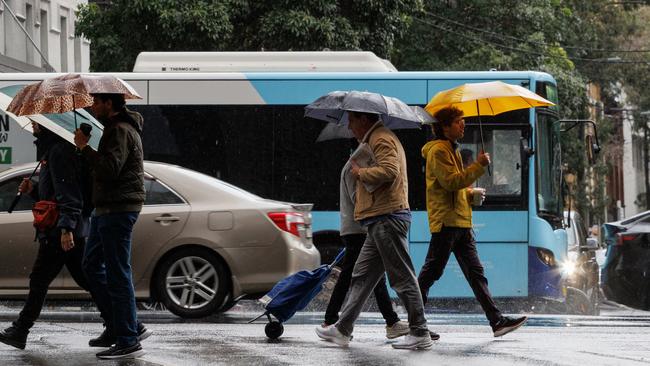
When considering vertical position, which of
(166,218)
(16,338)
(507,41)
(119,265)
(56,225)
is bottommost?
(16,338)

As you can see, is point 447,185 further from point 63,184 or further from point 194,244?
point 194,244

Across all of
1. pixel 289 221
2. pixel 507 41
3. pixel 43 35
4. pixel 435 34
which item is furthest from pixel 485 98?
pixel 43 35

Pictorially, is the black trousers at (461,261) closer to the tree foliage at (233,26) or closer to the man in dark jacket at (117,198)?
the man in dark jacket at (117,198)

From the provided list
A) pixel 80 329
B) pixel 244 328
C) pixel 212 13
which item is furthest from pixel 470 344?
pixel 212 13

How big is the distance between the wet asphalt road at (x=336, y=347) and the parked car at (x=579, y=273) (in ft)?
15.8

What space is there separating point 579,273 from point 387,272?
9433 mm

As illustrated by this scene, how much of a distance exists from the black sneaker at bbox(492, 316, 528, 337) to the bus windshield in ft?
22.0

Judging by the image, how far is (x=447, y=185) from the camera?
10.5 m

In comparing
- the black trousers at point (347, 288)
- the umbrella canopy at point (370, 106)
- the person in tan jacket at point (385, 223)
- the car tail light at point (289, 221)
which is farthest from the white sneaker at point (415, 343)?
the car tail light at point (289, 221)

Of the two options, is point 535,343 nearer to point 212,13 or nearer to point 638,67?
point 212,13

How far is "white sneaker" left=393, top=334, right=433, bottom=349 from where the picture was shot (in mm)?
10047

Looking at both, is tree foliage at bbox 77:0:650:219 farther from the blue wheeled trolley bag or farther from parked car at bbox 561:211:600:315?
the blue wheeled trolley bag

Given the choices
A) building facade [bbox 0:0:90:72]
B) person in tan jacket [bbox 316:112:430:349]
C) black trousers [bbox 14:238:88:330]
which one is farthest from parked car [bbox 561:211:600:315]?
building facade [bbox 0:0:90:72]

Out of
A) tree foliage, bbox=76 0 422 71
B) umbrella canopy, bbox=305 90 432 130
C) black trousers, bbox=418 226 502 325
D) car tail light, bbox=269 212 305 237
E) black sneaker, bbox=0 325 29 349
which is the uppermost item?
tree foliage, bbox=76 0 422 71
